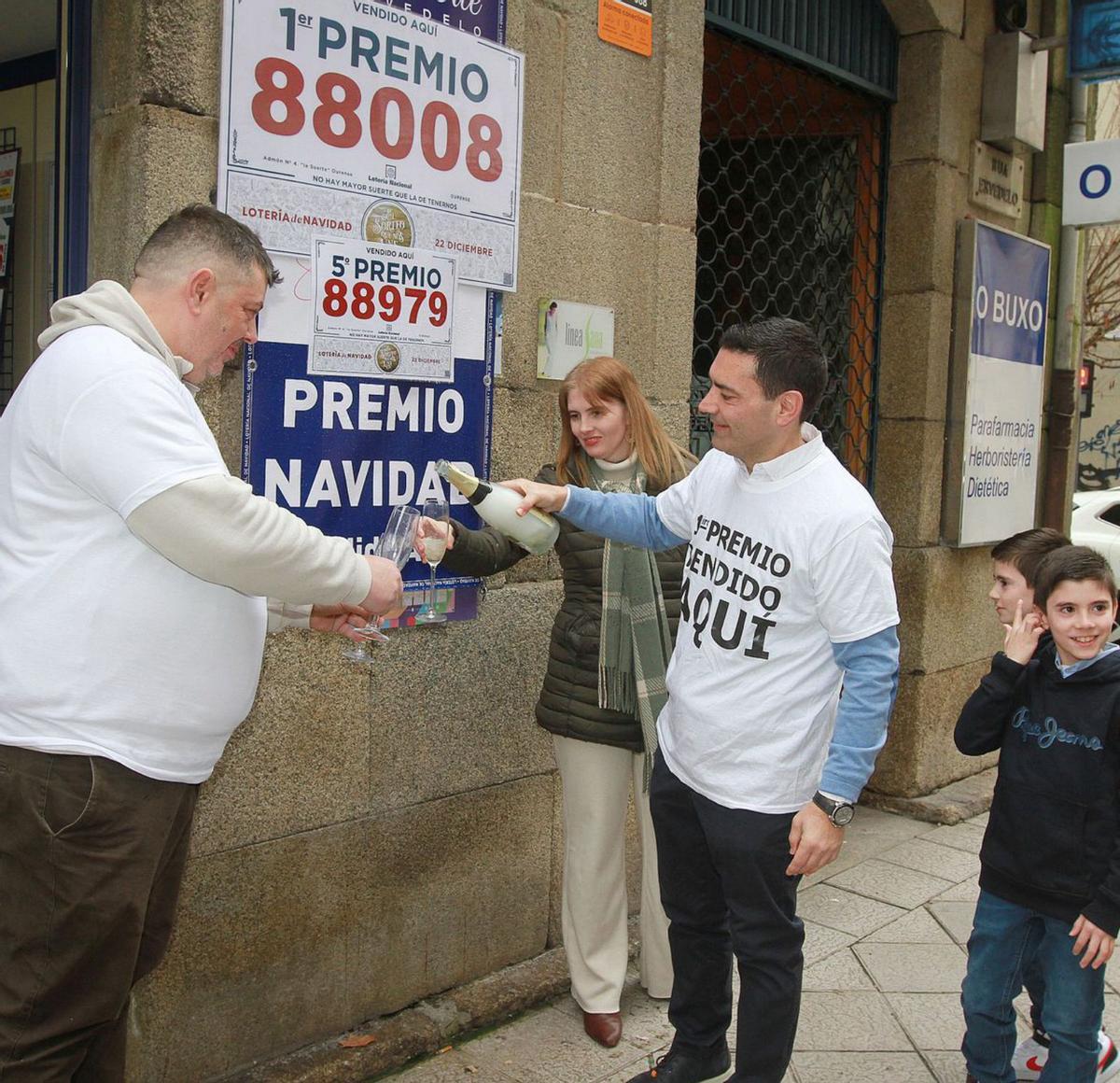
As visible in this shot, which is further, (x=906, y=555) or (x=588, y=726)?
(x=906, y=555)

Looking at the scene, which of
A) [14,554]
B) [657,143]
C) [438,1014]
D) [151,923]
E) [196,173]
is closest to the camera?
[14,554]

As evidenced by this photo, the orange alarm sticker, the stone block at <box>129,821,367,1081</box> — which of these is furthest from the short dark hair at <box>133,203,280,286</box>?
the orange alarm sticker

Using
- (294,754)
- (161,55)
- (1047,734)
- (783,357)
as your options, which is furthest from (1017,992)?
(161,55)

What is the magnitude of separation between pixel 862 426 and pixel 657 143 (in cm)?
232

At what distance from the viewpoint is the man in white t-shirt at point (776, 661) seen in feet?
8.98

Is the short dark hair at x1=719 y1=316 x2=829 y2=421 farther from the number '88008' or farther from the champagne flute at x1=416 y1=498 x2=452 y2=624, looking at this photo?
the number '88008'

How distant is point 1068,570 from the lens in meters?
3.04

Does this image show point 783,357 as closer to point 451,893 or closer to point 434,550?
point 434,550

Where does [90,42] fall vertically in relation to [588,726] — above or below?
above

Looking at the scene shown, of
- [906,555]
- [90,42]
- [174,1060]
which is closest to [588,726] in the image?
[174,1060]

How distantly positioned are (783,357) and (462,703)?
5.16ft

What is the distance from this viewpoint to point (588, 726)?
3650 mm

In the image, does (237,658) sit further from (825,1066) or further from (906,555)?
(906,555)

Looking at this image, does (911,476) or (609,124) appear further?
(911,476)
